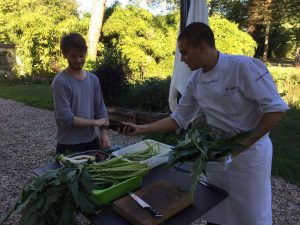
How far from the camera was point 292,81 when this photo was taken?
36.2 ft

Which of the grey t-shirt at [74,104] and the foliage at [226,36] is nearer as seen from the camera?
the grey t-shirt at [74,104]

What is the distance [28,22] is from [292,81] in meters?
10.3

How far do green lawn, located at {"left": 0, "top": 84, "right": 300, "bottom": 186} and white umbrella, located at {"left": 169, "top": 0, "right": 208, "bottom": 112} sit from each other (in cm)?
69

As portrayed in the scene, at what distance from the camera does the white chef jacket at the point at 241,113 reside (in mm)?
2008

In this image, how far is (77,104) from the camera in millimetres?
2736

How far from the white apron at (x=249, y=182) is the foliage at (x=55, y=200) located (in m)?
0.97

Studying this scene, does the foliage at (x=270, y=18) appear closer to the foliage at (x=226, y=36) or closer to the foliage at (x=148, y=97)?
the foliage at (x=226, y=36)

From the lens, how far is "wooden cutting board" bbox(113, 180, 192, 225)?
1614 millimetres

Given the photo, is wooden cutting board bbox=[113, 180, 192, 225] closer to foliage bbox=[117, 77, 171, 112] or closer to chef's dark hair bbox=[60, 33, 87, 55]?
chef's dark hair bbox=[60, 33, 87, 55]

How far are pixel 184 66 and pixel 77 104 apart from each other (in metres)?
2.49

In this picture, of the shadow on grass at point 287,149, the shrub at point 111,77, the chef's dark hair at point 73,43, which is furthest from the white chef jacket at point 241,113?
the shrub at point 111,77

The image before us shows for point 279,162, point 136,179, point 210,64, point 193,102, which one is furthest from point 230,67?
point 279,162

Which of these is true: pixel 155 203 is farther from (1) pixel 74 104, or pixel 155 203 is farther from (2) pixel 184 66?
(2) pixel 184 66

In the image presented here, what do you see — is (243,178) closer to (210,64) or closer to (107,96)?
(210,64)
